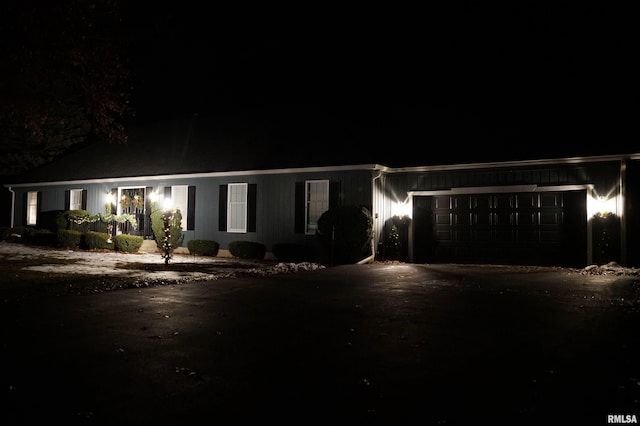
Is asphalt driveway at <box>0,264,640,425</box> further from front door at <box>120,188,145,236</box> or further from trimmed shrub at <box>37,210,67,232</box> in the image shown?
trimmed shrub at <box>37,210,67,232</box>

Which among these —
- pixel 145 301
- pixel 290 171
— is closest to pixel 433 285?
pixel 145 301

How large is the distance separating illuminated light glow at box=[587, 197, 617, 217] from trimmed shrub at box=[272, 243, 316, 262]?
26.9 feet

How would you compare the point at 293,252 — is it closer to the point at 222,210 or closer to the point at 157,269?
the point at 222,210

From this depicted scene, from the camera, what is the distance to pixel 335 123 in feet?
62.6

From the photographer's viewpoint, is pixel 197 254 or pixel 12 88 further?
pixel 197 254

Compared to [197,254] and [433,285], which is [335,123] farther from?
[433,285]

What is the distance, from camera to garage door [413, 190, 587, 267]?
14.5 meters

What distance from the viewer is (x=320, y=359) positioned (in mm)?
4918

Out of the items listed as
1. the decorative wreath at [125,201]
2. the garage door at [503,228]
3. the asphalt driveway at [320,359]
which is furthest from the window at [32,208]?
the asphalt driveway at [320,359]

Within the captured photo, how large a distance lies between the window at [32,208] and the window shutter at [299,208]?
14949 mm

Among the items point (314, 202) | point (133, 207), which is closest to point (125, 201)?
point (133, 207)

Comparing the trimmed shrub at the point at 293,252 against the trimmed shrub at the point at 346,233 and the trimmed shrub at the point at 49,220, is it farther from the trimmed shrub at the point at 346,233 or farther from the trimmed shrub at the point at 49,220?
the trimmed shrub at the point at 49,220

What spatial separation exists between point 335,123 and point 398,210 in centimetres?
431

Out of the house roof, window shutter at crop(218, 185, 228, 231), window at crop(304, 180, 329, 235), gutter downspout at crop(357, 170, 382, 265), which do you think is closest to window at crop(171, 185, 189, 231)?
the house roof
